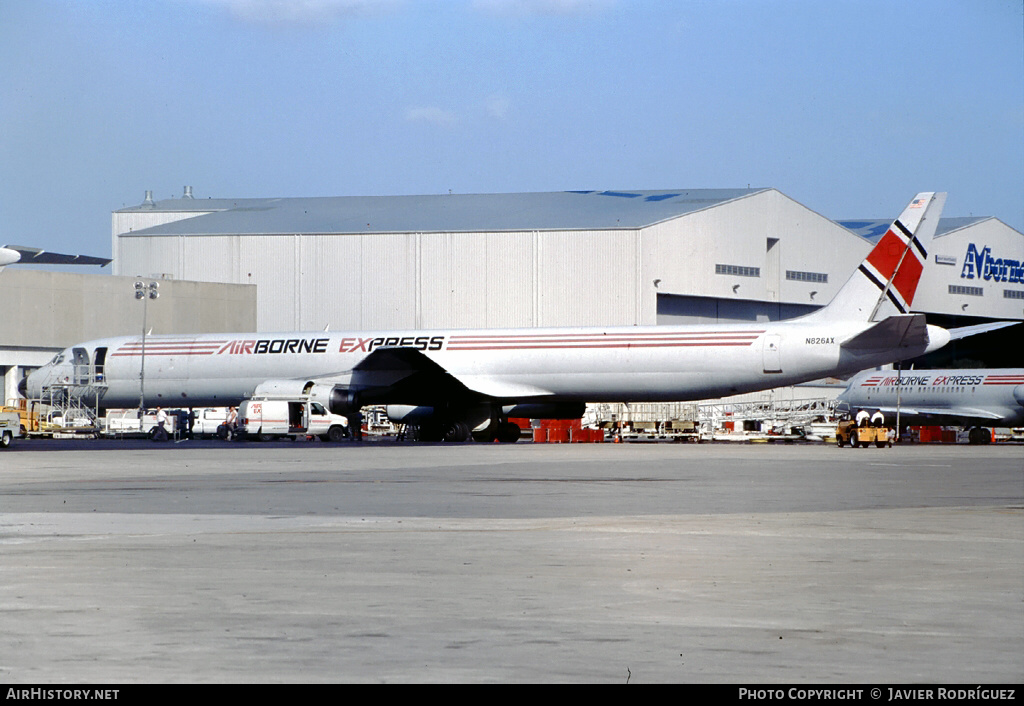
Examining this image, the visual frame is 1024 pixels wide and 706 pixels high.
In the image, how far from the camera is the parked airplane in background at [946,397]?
5906cm

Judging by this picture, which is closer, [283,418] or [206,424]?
[283,418]

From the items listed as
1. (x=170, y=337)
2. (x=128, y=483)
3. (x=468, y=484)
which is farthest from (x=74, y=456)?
(x=170, y=337)

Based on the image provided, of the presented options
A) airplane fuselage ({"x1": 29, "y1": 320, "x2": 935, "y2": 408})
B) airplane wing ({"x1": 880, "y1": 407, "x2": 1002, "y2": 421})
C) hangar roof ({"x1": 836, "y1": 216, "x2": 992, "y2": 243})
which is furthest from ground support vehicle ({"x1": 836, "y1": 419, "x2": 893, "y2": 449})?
hangar roof ({"x1": 836, "y1": 216, "x2": 992, "y2": 243})

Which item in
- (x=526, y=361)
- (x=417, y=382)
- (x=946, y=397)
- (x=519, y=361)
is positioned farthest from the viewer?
(x=946, y=397)

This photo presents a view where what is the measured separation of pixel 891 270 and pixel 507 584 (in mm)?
36216

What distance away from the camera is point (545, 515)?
50.2 ft

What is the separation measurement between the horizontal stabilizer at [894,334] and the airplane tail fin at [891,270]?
158 centimetres

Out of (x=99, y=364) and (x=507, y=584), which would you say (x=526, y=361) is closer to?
(x=99, y=364)

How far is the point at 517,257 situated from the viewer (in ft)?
239

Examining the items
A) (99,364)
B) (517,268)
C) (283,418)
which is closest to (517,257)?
(517,268)

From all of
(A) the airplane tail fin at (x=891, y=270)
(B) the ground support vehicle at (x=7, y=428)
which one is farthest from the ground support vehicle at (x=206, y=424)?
(A) the airplane tail fin at (x=891, y=270)

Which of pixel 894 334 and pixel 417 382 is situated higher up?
pixel 894 334

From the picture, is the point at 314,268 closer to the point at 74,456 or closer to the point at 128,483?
the point at 74,456

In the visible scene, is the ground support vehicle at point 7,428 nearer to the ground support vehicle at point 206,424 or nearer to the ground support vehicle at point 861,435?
the ground support vehicle at point 206,424
